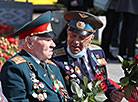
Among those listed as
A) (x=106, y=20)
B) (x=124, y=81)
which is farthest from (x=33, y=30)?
(x=106, y=20)

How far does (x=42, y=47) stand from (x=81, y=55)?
71cm

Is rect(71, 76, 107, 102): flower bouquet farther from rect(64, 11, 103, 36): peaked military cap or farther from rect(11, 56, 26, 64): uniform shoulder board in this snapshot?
rect(64, 11, 103, 36): peaked military cap

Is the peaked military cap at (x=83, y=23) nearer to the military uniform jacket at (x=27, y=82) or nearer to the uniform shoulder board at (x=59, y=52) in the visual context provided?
the uniform shoulder board at (x=59, y=52)

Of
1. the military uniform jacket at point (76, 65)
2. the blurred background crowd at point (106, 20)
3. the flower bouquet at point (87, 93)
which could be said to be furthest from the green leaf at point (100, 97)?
the blurred background crowd at point (106, 20)

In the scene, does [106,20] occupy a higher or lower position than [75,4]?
lower

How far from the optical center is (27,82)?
2.38 meters

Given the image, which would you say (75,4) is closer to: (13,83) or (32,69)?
(32,69)

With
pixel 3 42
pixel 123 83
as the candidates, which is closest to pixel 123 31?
pixel 3 42

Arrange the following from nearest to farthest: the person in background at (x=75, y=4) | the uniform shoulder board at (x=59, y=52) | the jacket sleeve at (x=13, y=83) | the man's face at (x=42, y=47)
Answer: the jacket sleeve at (x=13, y=83) < the man's face at (x=42, y=47) < the uniform shoulder board at (x=59, y=52) < the person in background at (x=75, y=4)

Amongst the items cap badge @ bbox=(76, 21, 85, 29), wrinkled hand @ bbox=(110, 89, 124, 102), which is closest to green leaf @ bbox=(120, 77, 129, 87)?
wrinkled hand @ bbox=(110, 89, 124, 102)

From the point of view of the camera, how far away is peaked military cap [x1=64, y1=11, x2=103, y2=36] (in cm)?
297

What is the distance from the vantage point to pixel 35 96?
2.42m

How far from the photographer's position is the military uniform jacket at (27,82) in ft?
7.52

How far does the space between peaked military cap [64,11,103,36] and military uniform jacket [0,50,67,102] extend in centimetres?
55
